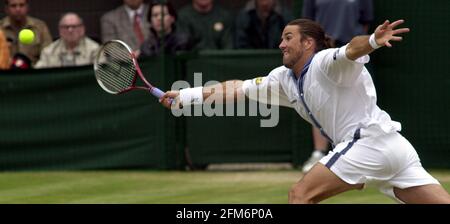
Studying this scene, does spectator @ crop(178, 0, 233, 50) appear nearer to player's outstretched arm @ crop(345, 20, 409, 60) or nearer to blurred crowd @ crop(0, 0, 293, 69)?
blurred crowd @ crop(0, 0, 293, 69)

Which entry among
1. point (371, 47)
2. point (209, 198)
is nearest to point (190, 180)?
point (209, 198)

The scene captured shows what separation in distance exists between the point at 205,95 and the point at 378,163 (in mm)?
1506

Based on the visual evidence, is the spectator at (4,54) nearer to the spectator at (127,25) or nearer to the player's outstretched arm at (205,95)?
the spectator at (127,25)

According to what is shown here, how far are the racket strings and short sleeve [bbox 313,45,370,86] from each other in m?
1.80

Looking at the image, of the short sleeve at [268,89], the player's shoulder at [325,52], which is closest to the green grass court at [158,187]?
the short sleeve at [268,89]

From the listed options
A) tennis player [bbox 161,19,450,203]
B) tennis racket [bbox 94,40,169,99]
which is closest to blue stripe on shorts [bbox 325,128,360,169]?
tennis player [bbox 161,19,450,203]

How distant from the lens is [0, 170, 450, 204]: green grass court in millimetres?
10547

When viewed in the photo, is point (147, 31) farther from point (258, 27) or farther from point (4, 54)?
point (4, 54)

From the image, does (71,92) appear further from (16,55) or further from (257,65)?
(257,65)

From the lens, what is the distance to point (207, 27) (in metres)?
13.3

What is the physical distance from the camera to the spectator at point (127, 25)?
13219 millimetres
